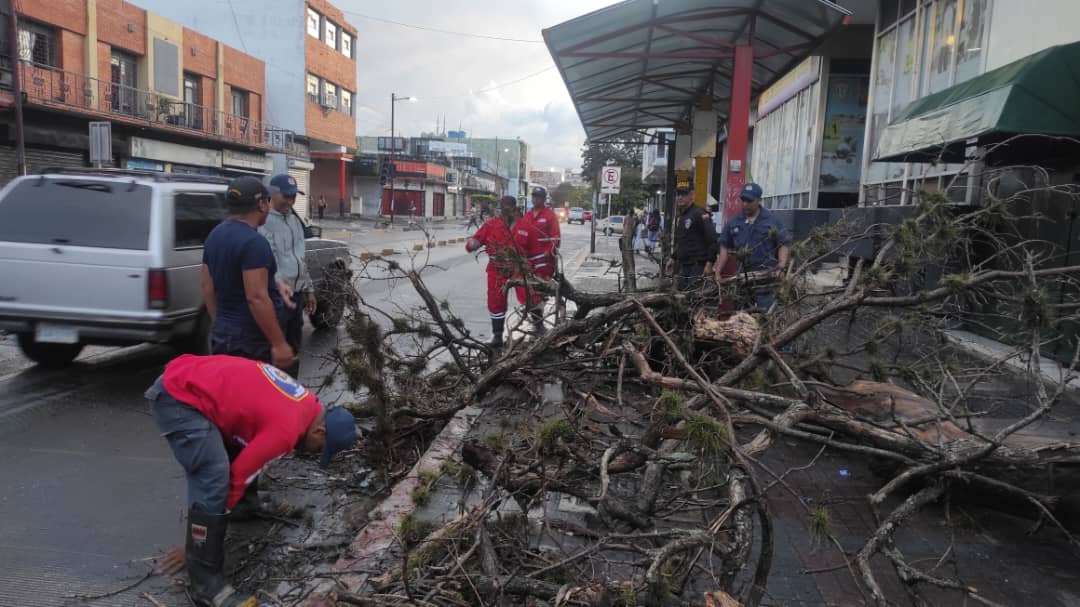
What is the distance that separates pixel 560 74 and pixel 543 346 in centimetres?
748

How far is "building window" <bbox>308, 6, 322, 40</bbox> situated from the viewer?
41062 mm

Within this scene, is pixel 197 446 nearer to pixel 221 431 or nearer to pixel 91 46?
pixel 221 431

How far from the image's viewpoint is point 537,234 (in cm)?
815

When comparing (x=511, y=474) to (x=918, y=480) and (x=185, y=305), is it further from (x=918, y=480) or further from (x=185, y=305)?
(x=185, y=305)

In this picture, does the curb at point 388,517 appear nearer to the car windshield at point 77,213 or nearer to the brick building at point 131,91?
the car windshield at point 77,213

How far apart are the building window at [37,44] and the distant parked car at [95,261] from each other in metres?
20.0

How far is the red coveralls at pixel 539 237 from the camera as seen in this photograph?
8062mm

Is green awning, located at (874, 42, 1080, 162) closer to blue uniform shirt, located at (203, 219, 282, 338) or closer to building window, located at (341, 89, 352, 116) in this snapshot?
blue uniform shirt, located at (203, 219, 282, 338)

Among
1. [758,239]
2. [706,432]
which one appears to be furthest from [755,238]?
[706,432]

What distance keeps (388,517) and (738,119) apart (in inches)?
344

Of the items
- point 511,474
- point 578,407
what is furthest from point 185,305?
point 511,474

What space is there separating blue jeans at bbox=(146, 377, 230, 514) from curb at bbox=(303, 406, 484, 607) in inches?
23.8

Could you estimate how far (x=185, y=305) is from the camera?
6.47m

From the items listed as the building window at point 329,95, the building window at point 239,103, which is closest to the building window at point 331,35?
the building window at point 329,95
